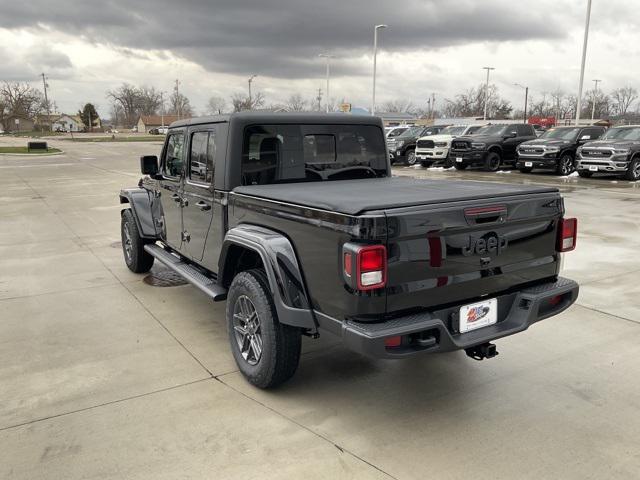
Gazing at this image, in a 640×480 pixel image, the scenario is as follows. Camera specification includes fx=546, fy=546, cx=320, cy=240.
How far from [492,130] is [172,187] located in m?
18.9

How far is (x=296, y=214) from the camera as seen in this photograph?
10.3 ft

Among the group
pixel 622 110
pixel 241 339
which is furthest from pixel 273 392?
pixel 622 110

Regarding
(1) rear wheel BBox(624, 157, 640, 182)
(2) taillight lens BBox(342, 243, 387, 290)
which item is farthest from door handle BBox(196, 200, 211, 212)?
(1) rear wheel BBox(624, 157, 640, 182)

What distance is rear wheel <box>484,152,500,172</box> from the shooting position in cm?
2050

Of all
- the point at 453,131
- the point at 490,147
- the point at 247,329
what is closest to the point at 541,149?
the point at 490,147

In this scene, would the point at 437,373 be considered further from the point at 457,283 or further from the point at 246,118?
the point at 246,118

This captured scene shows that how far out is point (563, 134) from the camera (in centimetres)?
1984

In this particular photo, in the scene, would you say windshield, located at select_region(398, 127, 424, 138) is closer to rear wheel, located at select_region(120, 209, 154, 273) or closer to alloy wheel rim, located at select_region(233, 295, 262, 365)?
rear wheel, located at select_region(120, 209, 154, 273)

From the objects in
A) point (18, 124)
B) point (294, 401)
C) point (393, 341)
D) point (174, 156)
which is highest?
point (18, 124)

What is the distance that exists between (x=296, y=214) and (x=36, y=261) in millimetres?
5345

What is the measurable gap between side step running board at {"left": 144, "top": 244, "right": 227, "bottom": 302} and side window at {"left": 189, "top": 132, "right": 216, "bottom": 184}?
80 centimetres

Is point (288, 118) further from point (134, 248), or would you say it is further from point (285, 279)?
point (134, 248)

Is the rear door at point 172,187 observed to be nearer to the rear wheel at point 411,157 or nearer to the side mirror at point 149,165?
the side mirror at point 149,165

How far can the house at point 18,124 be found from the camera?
3777 inches
